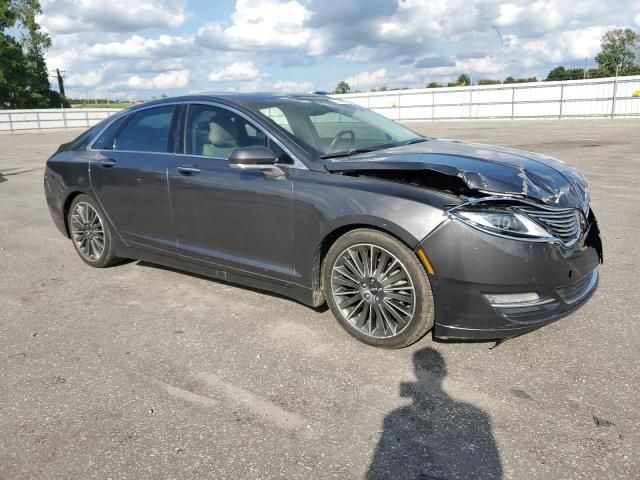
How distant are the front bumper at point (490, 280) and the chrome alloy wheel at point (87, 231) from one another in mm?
3521

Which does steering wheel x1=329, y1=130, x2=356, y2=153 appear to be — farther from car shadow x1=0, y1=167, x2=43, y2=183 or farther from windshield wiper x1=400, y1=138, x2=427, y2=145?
car shadow x1=0, y1=167, x2=43, y2=183

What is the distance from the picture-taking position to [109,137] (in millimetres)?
5203

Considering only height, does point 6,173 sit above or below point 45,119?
below

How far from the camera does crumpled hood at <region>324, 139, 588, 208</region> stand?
10.6ft

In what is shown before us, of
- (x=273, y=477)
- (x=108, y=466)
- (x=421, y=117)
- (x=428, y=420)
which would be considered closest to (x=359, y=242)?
(x=428, y=420)

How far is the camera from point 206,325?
158 inches

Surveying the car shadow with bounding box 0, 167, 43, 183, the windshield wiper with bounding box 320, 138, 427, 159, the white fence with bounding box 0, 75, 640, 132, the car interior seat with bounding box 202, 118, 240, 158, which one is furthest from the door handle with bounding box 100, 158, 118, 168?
the white fence with bounding box 0, 75, 640, 132

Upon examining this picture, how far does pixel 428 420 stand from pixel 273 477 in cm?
85

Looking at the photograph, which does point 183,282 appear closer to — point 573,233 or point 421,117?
point 573,233

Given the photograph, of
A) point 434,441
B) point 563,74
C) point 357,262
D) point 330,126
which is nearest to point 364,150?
point 330,126

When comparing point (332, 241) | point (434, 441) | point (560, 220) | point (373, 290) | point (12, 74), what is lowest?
point (434, 441)

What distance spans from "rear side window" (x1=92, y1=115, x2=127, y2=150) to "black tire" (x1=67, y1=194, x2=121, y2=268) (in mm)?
510

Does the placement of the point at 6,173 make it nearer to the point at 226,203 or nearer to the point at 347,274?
the point at 226,203

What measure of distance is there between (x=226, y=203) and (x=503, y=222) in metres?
2.01
